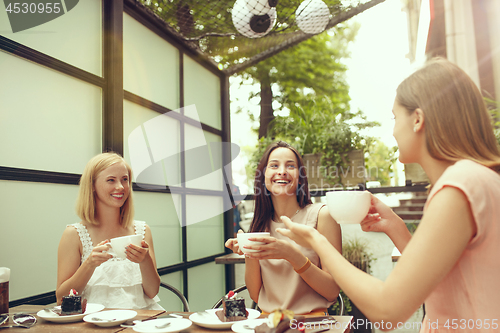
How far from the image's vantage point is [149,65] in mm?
3193

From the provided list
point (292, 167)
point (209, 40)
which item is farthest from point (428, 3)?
point (292, 167)

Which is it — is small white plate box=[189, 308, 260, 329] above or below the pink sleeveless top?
below

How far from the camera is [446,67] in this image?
965 mm

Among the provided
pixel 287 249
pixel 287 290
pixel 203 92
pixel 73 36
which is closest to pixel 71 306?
pixel 287 249

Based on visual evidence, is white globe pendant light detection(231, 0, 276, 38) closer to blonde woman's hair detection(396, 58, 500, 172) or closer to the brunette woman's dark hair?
the brunette woman's dark hair

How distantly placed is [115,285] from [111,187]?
56 cm

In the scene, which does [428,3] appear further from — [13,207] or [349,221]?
[13,207]

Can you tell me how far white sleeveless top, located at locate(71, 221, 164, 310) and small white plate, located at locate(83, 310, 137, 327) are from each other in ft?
1.66

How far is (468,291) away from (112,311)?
1314mm

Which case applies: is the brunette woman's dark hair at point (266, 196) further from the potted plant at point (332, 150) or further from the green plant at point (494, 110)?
the green plant at point (494, 110)

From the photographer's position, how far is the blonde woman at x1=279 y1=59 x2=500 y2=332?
806 millimetres

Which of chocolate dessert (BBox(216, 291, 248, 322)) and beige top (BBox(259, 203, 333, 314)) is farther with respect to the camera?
beige top (BBox(259, 203, 333, 314))

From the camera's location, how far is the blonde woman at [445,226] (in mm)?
806

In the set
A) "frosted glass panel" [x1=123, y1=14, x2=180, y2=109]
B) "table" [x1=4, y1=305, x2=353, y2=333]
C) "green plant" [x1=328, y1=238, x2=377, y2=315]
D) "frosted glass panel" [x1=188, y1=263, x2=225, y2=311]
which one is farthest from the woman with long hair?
"green plant" [x1=328, y1=238, x2=377, y2=315]
